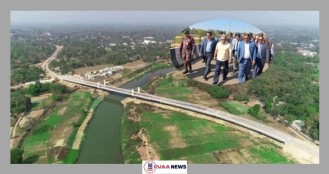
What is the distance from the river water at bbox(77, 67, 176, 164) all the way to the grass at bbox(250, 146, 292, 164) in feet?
11.4

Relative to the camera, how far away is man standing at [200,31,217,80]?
6855mm

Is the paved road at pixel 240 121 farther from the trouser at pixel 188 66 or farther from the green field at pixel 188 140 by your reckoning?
the trouser at pixel 188 66

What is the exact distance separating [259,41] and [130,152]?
4.94 metres

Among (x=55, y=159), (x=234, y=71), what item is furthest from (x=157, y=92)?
(x=234, y=71)

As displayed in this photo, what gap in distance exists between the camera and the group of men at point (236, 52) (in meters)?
6.83

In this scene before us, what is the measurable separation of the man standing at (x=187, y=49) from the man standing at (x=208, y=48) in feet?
0.72

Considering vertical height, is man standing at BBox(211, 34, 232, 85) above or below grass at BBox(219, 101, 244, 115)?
above

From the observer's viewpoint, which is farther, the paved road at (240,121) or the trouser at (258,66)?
the paved road at (240,121)

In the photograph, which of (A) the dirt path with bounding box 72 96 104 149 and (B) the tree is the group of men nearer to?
(A) the dirt path with bounding box 72 96 104 149

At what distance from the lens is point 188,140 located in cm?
1080

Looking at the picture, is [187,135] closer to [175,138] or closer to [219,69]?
[175,138]
